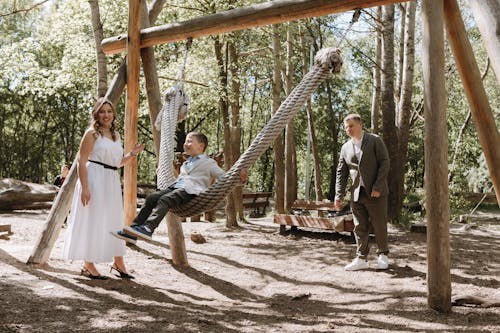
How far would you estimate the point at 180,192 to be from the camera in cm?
395

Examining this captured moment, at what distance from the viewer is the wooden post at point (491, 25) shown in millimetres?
2812

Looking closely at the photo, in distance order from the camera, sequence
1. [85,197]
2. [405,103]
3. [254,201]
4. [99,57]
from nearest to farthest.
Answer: [85,197], [99,57], [405,103], [254,201]

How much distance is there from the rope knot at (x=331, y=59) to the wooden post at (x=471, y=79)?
2.95 ft

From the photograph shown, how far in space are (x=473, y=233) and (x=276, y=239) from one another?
376 centimetres

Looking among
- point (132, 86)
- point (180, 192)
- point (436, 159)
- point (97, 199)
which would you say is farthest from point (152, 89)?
point (436, 159)

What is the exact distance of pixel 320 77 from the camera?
4.15m

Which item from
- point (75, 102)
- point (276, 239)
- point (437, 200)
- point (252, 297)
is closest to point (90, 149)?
point (252, 297)

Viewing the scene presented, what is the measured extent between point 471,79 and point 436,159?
2.48 ft

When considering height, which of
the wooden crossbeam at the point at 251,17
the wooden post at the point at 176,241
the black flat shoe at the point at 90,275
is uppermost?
the wooden crossbeam at the point at 251,17

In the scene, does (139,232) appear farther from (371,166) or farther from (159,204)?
(371,166)

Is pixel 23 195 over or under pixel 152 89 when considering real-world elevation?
under

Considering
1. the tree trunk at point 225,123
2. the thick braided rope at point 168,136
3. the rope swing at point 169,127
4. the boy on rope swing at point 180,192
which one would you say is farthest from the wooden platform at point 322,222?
the boy on rope swing at point 180,192

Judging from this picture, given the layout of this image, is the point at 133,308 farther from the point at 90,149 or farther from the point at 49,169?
the point at 49,169

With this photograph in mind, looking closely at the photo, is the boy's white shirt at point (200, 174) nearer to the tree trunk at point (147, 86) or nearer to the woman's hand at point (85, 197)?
the woman's hand at point (85, 197)
